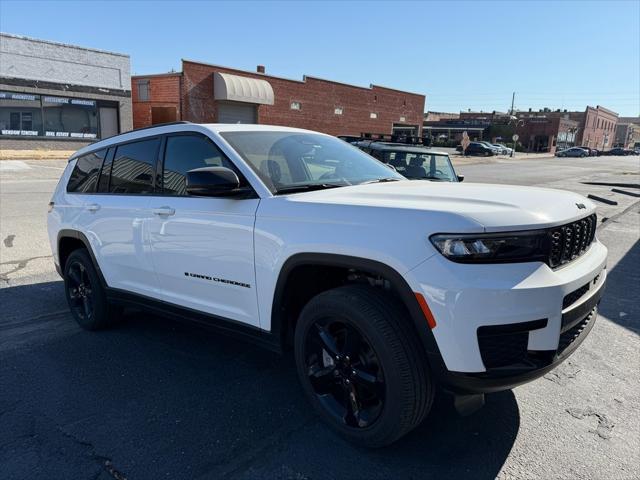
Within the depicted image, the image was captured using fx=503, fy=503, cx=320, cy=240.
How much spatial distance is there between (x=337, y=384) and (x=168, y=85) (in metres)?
32.0

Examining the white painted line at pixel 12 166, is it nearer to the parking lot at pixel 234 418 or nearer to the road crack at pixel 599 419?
the parking lot at pixel 234 418

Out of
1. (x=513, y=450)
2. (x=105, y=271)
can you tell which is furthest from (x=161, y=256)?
(x=513, y=450)

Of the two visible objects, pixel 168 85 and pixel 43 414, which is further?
pixel 168 85

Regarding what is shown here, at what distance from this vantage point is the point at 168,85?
104 feet

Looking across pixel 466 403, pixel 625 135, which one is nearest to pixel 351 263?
pixel 466 403

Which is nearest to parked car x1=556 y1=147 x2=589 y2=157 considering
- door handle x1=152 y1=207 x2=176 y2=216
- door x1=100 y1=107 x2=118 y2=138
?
door x1=100 y1=107 x2=118 y2=138

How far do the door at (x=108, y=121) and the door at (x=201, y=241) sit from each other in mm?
28122

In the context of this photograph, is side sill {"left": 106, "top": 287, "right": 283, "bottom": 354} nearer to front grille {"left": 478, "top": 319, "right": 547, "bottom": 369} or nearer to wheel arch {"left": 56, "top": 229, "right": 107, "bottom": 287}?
wheel arch {"left": 56, "top": 229, "right": 107, "bottom": 287}

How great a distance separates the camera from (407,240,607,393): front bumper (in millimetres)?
2275

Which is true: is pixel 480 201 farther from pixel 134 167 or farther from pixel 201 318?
pixel 134 167

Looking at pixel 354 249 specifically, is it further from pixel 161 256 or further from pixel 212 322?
pixel 161 256

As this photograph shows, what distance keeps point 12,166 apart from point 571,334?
22847mm

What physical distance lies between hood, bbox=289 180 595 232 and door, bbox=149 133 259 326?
51 cm

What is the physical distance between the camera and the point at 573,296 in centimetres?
257
